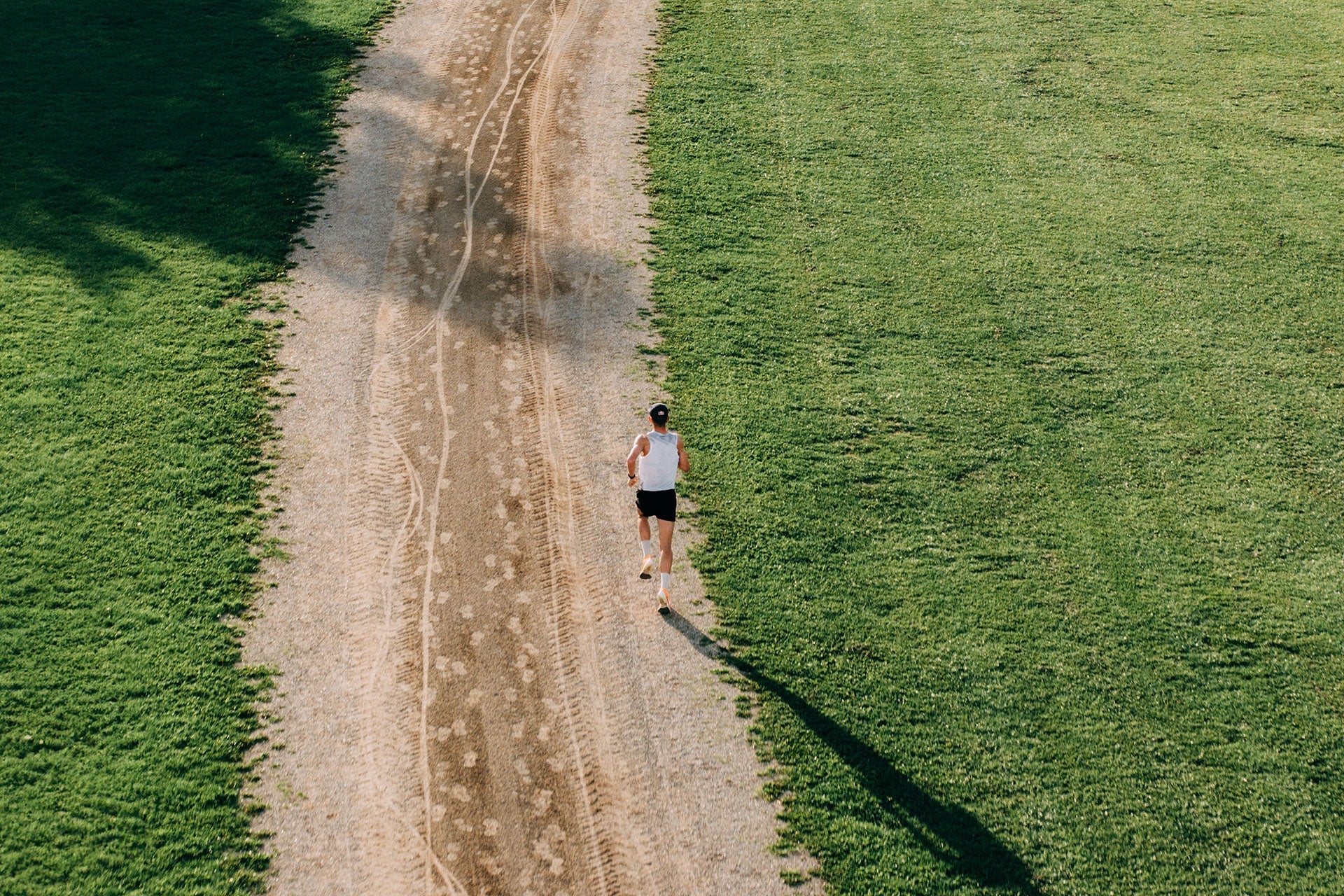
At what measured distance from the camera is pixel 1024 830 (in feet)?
23.9

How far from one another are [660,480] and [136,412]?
6.02 meters

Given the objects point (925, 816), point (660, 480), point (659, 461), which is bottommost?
point (925, 816)

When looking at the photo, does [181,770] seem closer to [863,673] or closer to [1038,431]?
[863,673]

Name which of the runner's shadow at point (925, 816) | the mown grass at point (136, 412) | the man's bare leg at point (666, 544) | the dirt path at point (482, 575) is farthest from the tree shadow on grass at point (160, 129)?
the runner's shadow at point (925, 816)

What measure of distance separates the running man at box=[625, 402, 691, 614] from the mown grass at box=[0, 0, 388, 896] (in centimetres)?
364

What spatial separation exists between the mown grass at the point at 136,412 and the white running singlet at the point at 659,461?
150 inches

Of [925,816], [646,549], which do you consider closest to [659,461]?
[646,549]

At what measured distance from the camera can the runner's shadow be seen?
702 cm

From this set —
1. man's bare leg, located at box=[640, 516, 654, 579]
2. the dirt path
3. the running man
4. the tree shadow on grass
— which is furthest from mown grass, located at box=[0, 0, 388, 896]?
the running man

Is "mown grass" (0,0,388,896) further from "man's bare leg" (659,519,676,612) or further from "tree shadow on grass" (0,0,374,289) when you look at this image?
"man's bare leg" (659,519,676,612)

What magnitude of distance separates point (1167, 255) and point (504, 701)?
1148cm

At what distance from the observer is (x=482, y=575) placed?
351 inches

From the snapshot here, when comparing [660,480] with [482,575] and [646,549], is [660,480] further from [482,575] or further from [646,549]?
[482,575]

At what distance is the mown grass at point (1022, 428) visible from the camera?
759 cm
